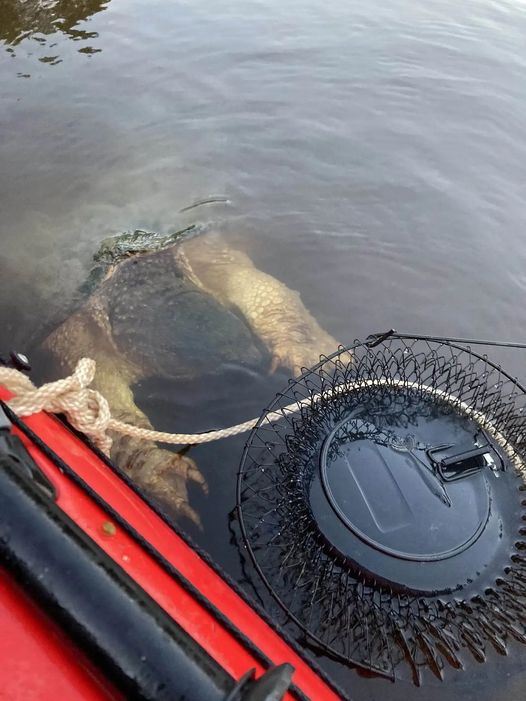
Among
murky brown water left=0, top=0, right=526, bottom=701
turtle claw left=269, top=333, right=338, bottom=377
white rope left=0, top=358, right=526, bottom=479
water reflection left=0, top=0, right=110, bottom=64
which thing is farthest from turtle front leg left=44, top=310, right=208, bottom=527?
water reflection left=0, top=0, right=110, bottom=64

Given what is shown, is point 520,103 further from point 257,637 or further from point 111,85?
point 257,637

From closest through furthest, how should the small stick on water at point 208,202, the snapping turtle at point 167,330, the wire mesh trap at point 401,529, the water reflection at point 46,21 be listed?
the wire mesh trap at point 401,529
the snapping turtle at point 167,330
the small stick on water at point 208,202
the water reflection at point 46,21

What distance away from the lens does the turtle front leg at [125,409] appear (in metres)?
3.55

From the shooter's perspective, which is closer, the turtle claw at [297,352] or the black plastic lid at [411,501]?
the black plastic lid at [411,501]

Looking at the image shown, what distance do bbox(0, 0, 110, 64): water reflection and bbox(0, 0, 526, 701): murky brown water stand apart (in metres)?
0.05

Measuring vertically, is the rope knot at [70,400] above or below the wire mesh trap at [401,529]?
above

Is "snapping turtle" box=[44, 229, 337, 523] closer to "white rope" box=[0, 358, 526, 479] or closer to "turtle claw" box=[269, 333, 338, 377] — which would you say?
"turtle claw" box=[269, 333, 338, 377]

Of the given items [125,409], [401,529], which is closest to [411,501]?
[401,529]

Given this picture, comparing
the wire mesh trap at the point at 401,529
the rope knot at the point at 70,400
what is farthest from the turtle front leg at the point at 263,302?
the rope knot at the point at 70,400

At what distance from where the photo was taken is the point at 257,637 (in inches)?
74.0

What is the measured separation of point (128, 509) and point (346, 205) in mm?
5001

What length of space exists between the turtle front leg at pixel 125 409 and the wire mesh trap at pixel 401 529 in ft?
2.63

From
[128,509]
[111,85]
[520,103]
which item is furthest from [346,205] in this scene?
[128,509]

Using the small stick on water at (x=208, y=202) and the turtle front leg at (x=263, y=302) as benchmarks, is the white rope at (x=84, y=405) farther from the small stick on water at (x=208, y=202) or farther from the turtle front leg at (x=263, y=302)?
the small stick on water at (x=208, y=202)
